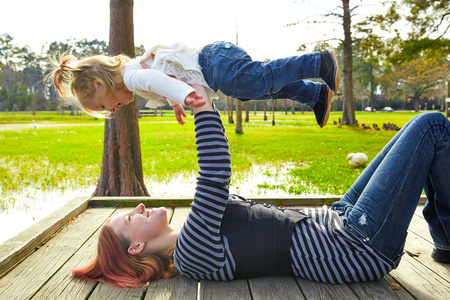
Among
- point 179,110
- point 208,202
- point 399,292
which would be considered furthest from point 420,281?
point 179,110

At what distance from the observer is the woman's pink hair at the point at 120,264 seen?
82.7 inches

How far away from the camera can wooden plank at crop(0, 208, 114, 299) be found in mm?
2111

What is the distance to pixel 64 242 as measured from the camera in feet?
9.19

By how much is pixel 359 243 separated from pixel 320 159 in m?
7.80

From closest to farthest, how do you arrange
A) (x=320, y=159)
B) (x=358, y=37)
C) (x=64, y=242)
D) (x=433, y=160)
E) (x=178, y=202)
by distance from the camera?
(x=433, y=160) → (x=64, y=242) → (x=178, y=202) → (x=320, y=159) → (x=358, y=37)

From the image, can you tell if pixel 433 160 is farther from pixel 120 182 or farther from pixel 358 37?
pixel 358 37

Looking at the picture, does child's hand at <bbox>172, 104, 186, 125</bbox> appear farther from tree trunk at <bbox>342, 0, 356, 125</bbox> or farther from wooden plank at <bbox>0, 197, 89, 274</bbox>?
tree trunk at <bbox>342, 0, 356, 125</bbox>

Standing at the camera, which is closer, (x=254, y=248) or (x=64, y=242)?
(x=254, y=248)

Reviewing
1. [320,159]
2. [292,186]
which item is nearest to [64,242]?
[292,186]

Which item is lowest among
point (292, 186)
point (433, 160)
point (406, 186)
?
point (292, 186)

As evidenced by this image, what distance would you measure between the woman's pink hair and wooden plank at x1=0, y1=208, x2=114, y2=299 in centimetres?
36

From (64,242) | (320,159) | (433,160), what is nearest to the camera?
(433,160)

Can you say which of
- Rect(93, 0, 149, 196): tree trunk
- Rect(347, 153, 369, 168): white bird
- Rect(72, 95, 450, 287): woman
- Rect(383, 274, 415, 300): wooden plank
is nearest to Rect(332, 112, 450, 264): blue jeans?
Rect(72, 95, 450, 287): woman

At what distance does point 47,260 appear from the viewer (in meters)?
2.49
